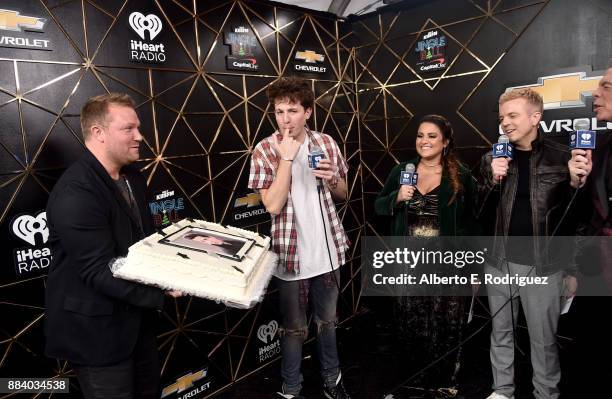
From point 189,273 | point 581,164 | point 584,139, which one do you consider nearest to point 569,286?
point 581,164

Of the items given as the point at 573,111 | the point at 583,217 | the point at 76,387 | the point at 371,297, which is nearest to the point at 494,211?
the point at 583,217

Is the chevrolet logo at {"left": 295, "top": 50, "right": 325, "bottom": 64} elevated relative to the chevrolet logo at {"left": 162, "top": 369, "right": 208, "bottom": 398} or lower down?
elevated

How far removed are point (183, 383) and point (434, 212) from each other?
1959 mm

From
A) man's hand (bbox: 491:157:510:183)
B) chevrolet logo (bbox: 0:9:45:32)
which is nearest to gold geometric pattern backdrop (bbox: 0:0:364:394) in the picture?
chevrolet logo (bbox: 0:9:45:32)

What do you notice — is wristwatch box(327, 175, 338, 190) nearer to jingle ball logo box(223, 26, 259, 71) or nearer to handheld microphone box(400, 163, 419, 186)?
handheld microphone box(400, 163, 419, 186)

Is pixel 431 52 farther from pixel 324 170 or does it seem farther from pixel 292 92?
pixel 324 170

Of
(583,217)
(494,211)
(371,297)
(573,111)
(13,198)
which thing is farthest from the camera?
(371,297)

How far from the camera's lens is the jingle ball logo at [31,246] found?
1965 millimetres

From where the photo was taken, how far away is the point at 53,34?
6.66ft

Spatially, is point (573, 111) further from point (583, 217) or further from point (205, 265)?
point (205, 265)

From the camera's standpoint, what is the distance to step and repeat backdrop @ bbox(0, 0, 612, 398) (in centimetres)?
199

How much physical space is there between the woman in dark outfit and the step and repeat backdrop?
0.93m

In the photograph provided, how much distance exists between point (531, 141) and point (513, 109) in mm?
207

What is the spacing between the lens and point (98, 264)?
1.50 metres
